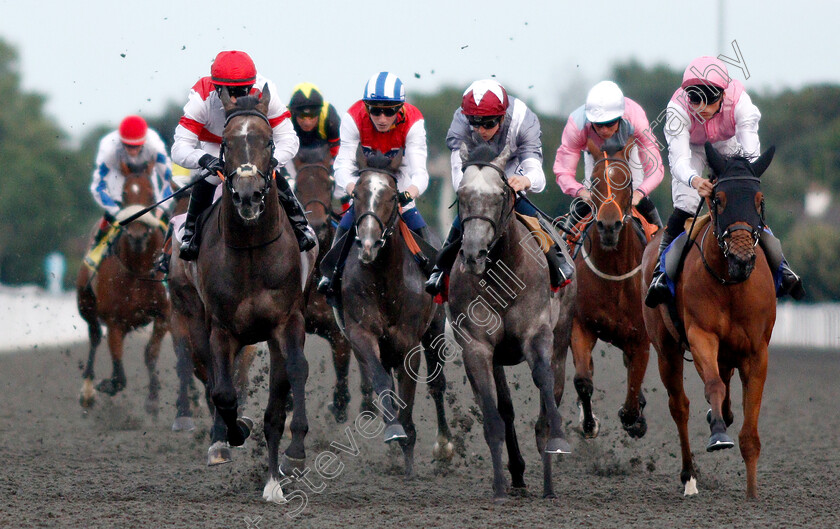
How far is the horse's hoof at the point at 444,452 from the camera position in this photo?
8.89 m

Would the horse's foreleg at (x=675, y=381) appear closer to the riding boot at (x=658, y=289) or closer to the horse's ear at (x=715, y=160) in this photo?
the riding boot at (x=658, y=289)

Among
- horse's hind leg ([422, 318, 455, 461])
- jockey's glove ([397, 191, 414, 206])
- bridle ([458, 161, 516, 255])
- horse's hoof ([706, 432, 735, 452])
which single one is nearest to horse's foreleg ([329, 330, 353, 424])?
horse's hind leg ([422, 318, 455, 461])

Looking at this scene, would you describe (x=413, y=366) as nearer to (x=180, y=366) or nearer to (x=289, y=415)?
(x=289, y=415)

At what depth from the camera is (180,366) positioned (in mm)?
10523

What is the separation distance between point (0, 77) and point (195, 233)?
2603 inches

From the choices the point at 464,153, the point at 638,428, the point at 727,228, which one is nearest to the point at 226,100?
the point at 464,153

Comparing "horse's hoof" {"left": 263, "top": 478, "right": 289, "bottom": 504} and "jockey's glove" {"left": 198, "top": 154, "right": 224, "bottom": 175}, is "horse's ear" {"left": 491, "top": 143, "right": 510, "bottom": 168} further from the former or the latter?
"horse's hoof" {"left": 263, "top": 478, "right": 289, "bottom": 504}

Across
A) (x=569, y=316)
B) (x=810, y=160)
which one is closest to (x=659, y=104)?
(x=810, y=160)

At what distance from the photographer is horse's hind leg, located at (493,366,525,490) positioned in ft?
24.2

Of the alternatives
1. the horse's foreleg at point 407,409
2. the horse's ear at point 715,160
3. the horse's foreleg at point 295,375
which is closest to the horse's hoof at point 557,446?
the horse's foreleg at point 295,375

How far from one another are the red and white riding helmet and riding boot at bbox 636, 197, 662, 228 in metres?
2.57

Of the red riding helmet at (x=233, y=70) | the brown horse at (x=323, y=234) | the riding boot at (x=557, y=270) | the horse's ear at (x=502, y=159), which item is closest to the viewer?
the horse's ear at (x=502, y=159)

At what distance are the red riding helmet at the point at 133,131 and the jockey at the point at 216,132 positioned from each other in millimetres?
4050

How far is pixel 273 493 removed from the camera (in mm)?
7199
